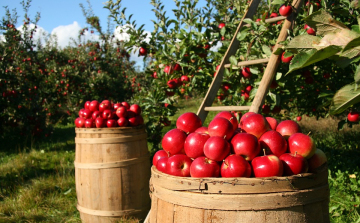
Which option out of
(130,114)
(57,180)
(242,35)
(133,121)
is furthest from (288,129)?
(57,180)

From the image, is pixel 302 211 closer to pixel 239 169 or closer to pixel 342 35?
pixel 239 169

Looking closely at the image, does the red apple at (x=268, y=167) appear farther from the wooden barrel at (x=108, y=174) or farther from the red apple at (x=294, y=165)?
the wooden barrel at (x=108, y=174)

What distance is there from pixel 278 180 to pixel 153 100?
99.8 inches

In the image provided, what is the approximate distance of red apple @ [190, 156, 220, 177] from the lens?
48.9 inches

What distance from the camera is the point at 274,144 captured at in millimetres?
1323

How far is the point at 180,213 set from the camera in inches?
48.3

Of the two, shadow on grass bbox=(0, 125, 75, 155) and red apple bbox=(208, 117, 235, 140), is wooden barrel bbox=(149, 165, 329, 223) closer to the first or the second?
red apple bbox=(208, 117, 235, 140)

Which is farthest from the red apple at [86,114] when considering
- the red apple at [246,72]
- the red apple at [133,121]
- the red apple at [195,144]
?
the red apple at [195,144]

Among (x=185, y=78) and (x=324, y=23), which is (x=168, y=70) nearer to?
(x=185, y=78)

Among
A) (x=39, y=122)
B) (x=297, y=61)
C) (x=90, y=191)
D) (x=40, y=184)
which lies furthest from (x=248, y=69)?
(x=39, y=122)

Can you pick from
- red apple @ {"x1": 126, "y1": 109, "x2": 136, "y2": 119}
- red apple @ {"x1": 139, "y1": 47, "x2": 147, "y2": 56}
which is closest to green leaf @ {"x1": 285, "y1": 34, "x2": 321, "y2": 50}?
red apple @ {"x1": 126, "y1": 109, "x2": 136, "y2": 119}

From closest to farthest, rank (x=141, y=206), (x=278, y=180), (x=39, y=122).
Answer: (x=278, y=180) < (x=141, y=206) < (x=39, y=122)

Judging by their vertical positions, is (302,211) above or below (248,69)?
below

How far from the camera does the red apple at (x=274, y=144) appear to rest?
4.33 feet
